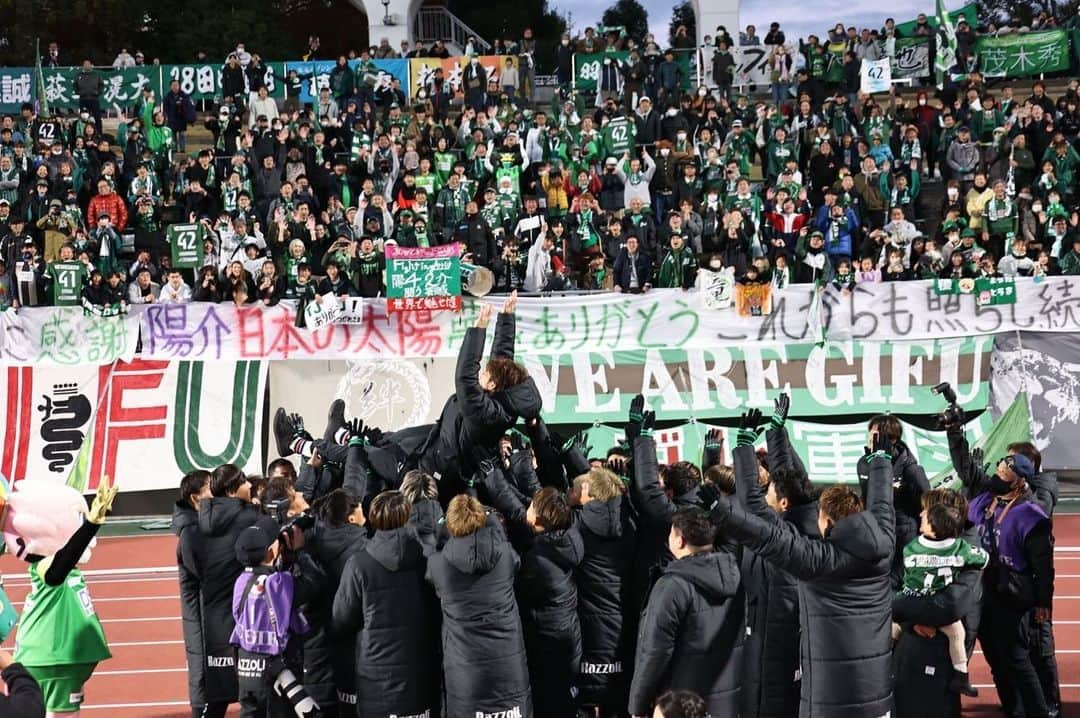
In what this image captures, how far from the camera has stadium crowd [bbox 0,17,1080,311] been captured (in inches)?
757

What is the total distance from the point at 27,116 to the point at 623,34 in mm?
11126

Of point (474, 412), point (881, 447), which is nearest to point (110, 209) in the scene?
point (474, 412)

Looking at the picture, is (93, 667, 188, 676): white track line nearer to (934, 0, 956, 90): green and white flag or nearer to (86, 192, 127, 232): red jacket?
(86, 192, 127, 232): red jacket

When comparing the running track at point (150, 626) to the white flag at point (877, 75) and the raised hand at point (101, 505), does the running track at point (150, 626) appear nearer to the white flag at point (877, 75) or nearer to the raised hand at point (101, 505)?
the raised hand at point (101, 505)

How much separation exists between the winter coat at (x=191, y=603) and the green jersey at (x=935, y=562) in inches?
154

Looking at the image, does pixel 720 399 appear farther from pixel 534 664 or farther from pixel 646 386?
pixel 534 664

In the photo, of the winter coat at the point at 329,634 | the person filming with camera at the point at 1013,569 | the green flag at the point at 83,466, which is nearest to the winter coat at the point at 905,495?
the person filming with camera at the point at 1013,569

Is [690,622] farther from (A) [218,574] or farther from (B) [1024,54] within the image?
(B) [1024,54]

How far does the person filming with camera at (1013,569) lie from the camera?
835cm

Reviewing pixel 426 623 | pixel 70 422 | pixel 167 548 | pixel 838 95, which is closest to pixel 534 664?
pixel 426 623

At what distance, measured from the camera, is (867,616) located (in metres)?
6.81

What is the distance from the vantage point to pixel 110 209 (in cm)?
2127

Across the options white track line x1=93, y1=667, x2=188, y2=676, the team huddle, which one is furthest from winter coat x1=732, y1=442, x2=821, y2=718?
white track line x1=93, y1=667, x2=188, y2=676

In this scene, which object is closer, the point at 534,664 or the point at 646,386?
the point at 534,664
